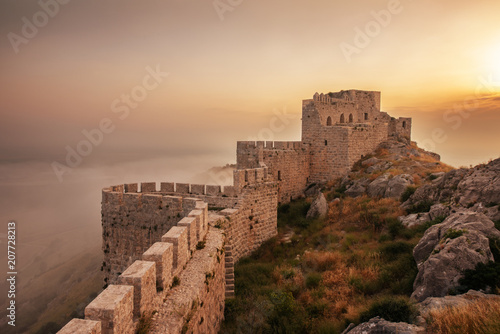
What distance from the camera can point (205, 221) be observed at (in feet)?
28.3

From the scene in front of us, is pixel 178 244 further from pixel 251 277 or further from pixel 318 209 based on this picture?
pixel 318 209

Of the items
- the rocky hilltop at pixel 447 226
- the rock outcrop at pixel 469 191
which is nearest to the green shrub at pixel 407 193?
the rocky hilltop at pixel 447 226

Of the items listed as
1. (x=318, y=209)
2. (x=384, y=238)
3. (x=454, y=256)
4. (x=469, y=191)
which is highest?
(x=469, y=191)

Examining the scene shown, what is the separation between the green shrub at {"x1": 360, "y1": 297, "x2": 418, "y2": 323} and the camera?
4961 millimetres

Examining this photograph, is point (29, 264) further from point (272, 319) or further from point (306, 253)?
point (272, 319)

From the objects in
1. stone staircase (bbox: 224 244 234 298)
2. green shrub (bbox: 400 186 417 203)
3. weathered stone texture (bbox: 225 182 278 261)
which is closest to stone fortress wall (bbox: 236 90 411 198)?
weathered stone texture (bbox: 225 182 278 261)

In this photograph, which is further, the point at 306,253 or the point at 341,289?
the point at 306,253

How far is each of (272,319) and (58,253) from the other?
39774mm

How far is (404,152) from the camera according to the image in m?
20.7

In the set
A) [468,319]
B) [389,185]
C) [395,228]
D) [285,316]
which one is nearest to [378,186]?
[389,185]

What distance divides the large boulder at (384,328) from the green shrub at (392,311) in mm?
180

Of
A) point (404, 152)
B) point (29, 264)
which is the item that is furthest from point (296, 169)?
point (29, 264)

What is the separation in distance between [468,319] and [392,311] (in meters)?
1.26

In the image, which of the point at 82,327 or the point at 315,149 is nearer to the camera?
the point at 82,327
